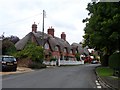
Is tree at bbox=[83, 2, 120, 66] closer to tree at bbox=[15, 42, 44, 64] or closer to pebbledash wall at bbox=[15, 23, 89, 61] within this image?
tree at bbox=[15, 42, 44, 64]

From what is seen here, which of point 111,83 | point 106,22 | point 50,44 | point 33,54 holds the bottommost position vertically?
point 111,83

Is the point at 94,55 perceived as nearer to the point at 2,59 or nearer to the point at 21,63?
the point at 21,63

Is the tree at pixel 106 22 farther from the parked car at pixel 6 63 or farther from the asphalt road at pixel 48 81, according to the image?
the parked car at pixel 6 63

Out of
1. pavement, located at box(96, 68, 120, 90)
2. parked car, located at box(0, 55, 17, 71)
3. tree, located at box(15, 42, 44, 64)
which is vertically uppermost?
tree, located at box(15, 42, 44, 64)

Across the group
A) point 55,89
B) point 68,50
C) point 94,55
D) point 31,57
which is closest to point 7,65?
point 31,57

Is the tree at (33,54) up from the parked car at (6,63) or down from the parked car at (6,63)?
up

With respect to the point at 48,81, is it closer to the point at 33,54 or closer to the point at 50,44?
the point at 33,54

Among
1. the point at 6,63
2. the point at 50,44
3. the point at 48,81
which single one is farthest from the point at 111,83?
the point at 50,44

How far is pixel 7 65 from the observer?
1232 inches

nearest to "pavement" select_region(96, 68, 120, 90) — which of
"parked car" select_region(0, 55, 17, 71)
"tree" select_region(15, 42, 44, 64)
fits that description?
"parked car" select_region(0, 55, 17, 71)

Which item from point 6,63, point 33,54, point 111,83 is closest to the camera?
point 111,83

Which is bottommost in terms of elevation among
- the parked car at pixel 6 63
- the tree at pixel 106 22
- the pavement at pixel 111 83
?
the pavement at pixel 111 83

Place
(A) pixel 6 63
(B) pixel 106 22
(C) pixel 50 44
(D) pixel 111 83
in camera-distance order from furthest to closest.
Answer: (C) pixel 50 44 < (A) pixel 6 63 < (B) pixel 106 22 < (D) pixel 111 83

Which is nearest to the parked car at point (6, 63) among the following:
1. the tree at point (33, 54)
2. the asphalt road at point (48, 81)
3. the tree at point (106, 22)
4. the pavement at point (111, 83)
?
the asphalt road at point (48, 81)
